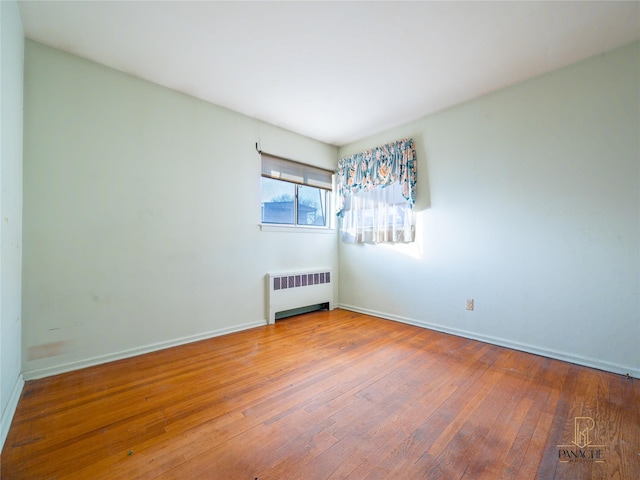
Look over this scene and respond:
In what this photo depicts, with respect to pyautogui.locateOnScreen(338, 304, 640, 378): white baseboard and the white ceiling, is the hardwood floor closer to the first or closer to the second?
pyautogui.locateOnScreen(338, 304, 640, 378): white baseboard

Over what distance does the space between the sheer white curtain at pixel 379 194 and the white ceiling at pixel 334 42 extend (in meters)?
0.79

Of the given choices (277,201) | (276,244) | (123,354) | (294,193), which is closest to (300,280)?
(276,244)

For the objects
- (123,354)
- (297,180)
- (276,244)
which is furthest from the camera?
(297,180)

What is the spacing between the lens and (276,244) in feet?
11.5

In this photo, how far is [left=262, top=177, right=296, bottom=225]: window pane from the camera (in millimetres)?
3490

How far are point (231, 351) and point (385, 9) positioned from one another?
2927mm

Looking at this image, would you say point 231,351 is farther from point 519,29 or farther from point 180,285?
point 519,29

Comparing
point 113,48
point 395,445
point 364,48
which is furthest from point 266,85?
point 395,445

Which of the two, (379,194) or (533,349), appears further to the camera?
(379,194)

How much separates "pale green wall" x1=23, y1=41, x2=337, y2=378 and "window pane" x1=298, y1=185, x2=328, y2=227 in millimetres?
755

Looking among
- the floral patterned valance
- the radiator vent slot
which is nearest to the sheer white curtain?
the floral patterned valance

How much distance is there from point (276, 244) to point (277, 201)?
58 cm

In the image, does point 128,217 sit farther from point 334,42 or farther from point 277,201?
point 334,42

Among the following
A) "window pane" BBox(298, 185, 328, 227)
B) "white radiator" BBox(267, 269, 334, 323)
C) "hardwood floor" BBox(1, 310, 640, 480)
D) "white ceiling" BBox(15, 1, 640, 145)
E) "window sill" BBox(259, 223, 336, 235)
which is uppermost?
"white ceiling" BBox(15, 1, 640, 145)
